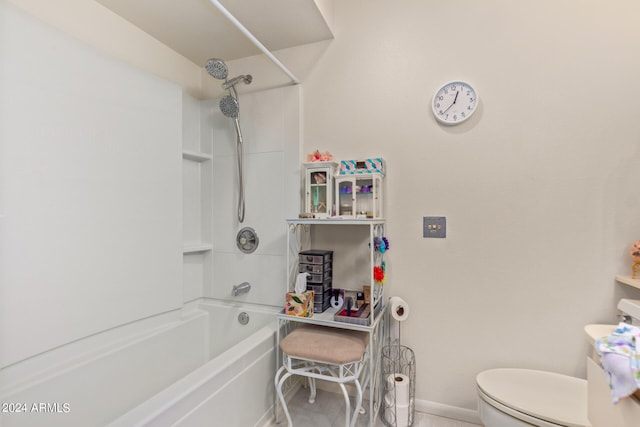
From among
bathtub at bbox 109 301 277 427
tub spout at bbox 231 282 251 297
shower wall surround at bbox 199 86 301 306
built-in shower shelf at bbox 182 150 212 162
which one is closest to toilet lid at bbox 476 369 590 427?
bathtub at bbox 109 301 277 427

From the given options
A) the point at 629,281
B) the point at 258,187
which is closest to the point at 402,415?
the point at 629,281

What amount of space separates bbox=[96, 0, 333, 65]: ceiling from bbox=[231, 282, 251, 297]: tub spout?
164cm

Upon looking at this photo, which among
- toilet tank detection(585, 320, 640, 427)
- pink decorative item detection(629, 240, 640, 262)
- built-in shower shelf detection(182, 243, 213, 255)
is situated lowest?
toilet tank detection(585, 320, 640, 427)

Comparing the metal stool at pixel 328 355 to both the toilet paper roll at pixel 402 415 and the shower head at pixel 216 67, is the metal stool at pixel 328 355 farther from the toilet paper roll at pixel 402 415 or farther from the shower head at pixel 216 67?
the shower head at pixel 216 67

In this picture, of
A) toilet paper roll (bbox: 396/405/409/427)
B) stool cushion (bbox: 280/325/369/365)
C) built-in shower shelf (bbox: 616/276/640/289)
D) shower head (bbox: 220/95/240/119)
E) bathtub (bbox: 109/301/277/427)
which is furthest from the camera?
shower head (bbox: 220/95/240/119)

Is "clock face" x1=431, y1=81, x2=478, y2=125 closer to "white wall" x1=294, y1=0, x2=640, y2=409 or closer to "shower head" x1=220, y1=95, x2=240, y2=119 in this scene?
"white wall" x1=294, y1=0, x2=640, y2=409

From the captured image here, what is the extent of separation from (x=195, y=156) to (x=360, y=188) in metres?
1.20

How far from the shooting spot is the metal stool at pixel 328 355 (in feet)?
4.41

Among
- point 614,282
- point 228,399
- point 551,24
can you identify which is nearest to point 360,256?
point 228,399

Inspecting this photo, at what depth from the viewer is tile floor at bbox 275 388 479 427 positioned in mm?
1583

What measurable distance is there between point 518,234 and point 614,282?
0.44 m

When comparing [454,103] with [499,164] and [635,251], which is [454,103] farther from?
[635,251]

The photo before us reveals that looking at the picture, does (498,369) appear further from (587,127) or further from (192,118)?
(192,118)

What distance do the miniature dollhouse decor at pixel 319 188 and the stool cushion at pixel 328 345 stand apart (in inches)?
25.1
